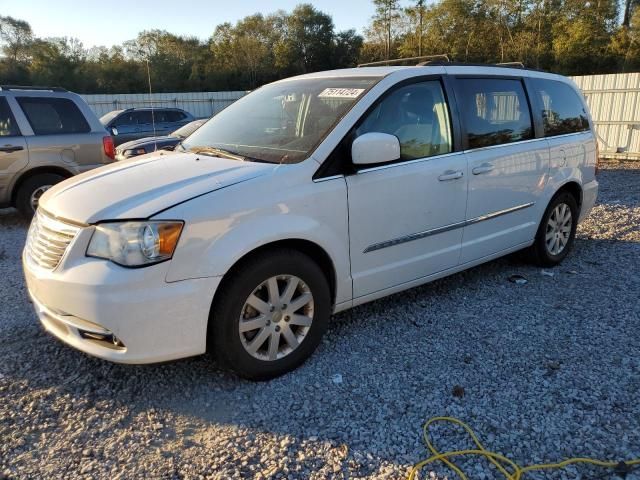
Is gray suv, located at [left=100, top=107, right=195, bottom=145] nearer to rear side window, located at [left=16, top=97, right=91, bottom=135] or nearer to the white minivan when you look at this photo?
rear side window, located at [left=16, top=97, right=91, bottom=135]

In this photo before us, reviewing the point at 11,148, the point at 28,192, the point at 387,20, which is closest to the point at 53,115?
the point at 11,148

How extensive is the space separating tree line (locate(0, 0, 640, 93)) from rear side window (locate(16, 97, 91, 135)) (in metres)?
25.2

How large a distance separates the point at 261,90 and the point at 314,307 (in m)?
2.06

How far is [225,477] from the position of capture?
236cm

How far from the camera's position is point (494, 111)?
14.0 feet

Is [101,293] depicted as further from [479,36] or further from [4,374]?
[479,36]

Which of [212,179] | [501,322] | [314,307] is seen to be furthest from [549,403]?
[212,179]

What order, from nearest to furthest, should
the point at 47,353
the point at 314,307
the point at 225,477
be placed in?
the point at 225,477, the point at 314,307, the point at 47,353

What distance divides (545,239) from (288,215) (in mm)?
3104

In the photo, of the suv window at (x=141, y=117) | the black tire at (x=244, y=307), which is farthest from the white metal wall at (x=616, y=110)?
the black tire at (x=244, y=307)

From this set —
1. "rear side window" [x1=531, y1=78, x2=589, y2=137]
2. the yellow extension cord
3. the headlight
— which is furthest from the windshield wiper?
"rear side window" [x1=531, y1=78, x2=589, y2=137]

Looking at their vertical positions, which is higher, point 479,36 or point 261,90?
point 479,36

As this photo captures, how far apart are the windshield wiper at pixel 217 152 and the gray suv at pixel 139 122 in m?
10.4

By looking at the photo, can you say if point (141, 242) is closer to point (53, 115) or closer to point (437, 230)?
point (437, 230)
